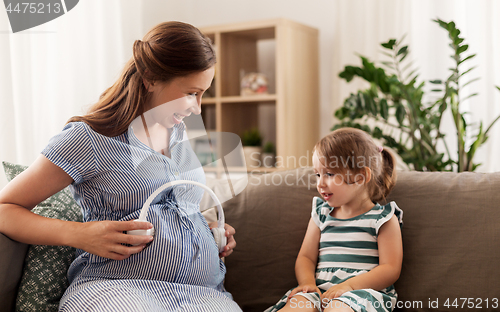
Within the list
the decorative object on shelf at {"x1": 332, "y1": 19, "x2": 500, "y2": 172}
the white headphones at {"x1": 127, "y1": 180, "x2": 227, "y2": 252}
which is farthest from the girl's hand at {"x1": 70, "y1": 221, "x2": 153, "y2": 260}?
the decorative object on shelf at {"x1": 332, "y1": 19, "x2": 500, "y2": 172}

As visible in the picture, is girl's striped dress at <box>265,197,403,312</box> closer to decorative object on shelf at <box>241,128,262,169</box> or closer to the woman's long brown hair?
the woman's long brown hair

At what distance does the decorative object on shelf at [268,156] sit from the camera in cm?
270

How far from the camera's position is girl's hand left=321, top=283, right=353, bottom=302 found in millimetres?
1053

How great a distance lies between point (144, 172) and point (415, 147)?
1.47 metres

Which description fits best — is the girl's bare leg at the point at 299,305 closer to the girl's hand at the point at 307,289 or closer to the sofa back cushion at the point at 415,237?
the girl's hand at the point at 307,289

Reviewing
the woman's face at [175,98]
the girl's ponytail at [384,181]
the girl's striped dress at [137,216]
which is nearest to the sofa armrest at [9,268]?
the girl's striped dress at [137,216]

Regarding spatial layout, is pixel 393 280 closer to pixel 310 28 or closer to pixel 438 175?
pixel 438 175

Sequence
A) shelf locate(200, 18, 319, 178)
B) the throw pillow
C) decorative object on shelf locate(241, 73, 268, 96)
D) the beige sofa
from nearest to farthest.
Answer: the throw pillow < the beige sofa < shelf locate(200, 18, 319, 178) < decorative object on shelf locate(241, 73, 268, 96)

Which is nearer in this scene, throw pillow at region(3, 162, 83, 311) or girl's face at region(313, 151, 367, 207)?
throw pillow at region(3, 162, 83, 311)

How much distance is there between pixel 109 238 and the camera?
0.92 m

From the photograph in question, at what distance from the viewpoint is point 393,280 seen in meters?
1.12

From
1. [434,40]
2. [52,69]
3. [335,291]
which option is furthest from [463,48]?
[52,69]

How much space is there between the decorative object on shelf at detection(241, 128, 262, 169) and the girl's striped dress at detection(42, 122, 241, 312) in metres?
1.63

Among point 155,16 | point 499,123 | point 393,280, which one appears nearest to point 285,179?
point 393,280
